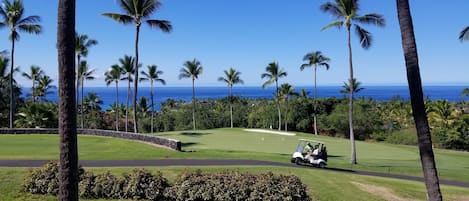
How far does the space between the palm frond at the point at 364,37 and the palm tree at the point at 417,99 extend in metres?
16.1

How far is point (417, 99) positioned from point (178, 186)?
823cm

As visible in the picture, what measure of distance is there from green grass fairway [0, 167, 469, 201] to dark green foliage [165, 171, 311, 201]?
4.53 feet

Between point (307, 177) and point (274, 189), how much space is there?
151 inches

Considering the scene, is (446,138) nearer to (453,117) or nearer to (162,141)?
(453,117)

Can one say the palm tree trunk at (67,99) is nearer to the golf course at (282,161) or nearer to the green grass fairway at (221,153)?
the golf course at (282,161)

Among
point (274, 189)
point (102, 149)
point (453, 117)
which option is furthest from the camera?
point (453, 117)

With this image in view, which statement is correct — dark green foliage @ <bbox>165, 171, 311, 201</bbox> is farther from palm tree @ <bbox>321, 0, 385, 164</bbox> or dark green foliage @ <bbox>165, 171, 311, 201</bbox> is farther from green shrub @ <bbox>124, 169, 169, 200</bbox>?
palm tree @ <bbox>321, 0, 385, 164</bbox>

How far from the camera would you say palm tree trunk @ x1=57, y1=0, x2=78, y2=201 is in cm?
656

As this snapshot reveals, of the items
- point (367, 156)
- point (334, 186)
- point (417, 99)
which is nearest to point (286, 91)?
point (367, 156)

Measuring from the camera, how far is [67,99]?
6.58 metres

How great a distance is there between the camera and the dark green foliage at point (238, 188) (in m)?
12.3

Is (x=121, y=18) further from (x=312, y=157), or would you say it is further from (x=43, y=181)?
(x=43, y=181)

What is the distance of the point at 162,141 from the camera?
2356 centimetres

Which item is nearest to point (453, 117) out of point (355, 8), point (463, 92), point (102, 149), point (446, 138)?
point (463, 92)
